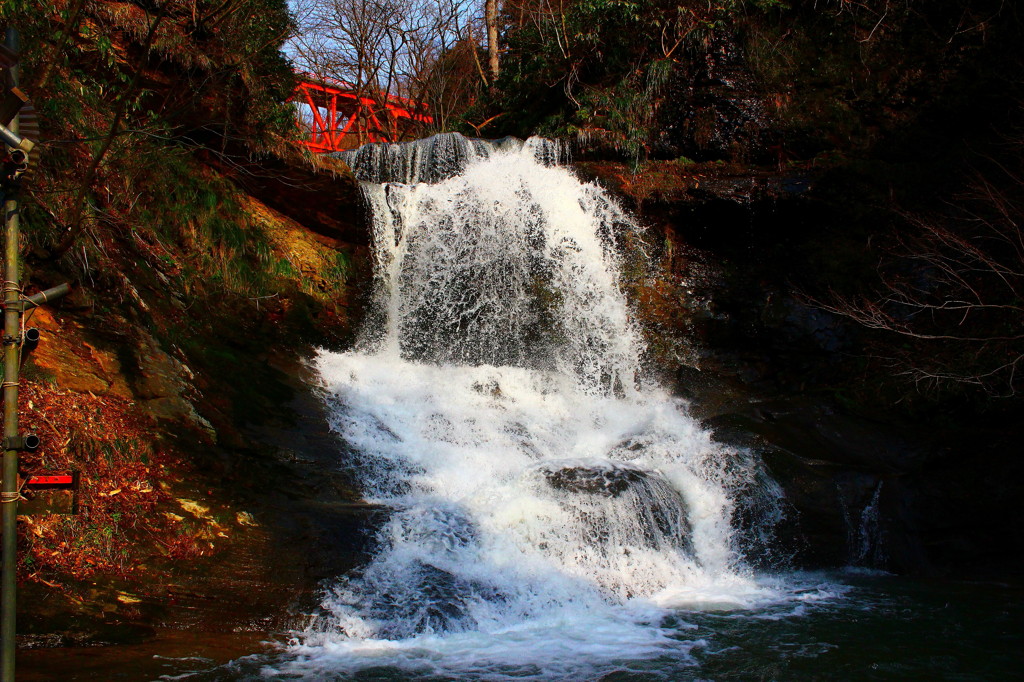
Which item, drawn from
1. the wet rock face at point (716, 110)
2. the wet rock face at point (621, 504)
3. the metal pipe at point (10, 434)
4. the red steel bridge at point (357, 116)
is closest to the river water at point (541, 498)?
the wet rock face at point (621, 504)

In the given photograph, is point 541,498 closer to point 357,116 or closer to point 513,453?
point 513,453

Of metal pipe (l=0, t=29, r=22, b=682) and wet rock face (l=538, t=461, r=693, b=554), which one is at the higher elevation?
metal pipe (l=0, t=29, r=22, b=682)

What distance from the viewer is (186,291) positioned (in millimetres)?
9383

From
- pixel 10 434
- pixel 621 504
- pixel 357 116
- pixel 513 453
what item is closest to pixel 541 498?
pixel 621 504

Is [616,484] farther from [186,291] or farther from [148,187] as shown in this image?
[148,187]

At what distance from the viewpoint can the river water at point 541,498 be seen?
5.74 m

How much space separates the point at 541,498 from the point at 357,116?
20715 mm

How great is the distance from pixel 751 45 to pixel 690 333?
21.3 ft

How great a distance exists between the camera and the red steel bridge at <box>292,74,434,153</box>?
23797mm

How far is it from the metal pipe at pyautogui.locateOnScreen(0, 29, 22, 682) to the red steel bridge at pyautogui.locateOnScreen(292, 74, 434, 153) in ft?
67.8

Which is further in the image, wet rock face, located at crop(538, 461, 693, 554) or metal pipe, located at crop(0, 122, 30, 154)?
wet rock face, located at crop(538, 461, 693, 554)

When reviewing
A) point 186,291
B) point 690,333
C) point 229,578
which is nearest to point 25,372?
point 229,578

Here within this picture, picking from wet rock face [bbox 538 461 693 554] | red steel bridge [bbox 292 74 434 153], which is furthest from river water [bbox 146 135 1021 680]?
red steel bridge [bbox 292 74 434 153]

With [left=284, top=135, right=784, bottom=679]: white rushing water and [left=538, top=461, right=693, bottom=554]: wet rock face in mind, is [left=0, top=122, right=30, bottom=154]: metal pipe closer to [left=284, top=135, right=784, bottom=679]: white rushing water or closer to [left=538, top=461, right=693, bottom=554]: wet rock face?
[left=284, top=135, right=784, bottom=679]: white rushing water
